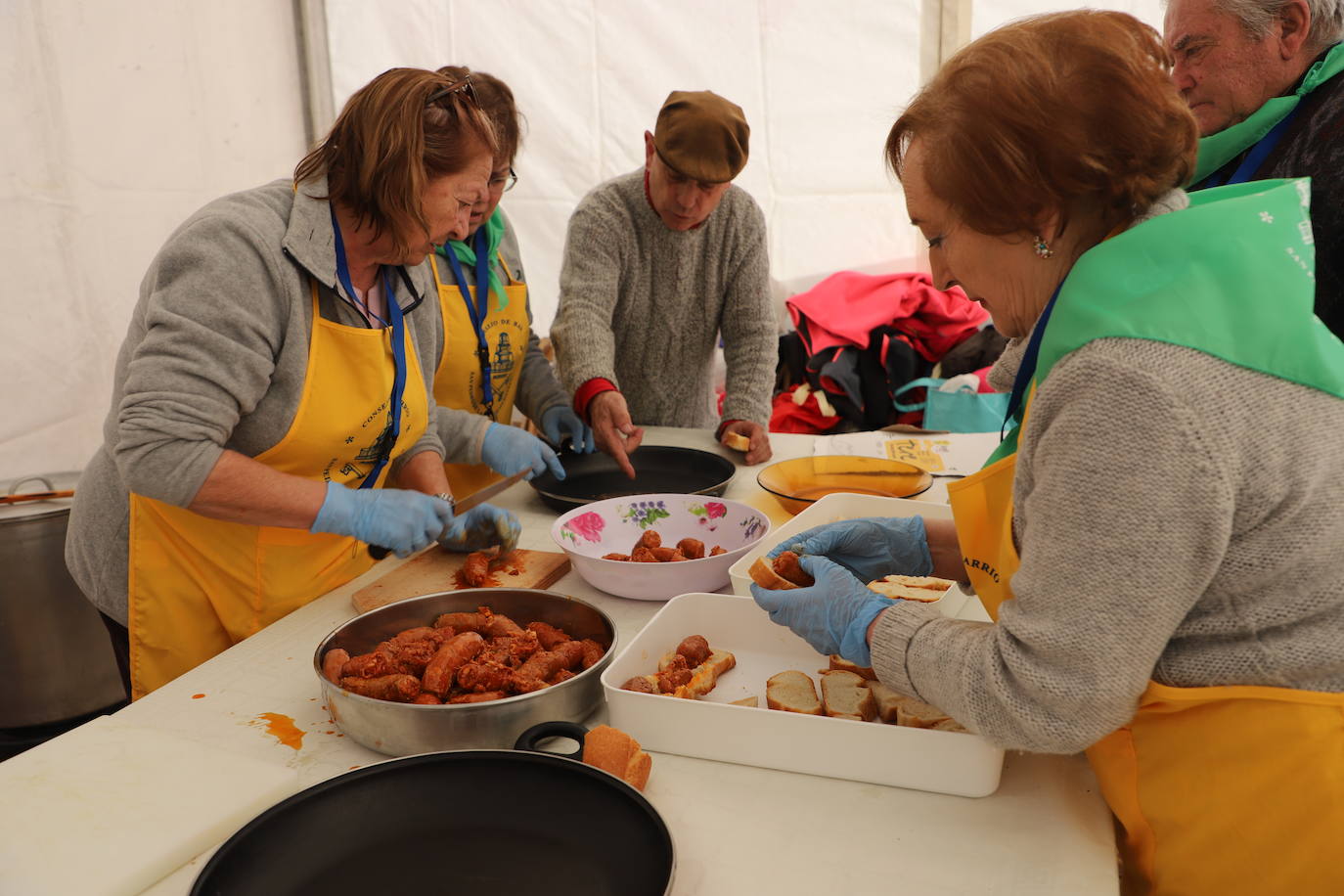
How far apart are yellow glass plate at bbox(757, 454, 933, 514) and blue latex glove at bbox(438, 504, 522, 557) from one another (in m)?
0.77

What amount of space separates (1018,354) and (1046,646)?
0.73 meters

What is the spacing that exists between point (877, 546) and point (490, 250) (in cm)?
169

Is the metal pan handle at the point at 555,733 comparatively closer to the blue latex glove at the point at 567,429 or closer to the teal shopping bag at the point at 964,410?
the blue latex glove at the point at 567,429

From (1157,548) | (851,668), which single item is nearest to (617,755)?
(851,668)

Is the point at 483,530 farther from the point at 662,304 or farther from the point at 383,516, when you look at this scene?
the point at 662,304

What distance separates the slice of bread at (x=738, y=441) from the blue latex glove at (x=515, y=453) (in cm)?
69

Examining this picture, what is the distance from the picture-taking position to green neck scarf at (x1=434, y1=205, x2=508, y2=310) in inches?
112

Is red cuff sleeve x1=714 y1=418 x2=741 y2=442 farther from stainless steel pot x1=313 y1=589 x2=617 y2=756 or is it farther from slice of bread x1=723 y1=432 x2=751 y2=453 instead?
stainless steel pot x1=313 y1=589 x2=617 y2=756

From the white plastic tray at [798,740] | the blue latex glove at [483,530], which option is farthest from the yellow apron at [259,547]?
the white plastic tray at [798,740]

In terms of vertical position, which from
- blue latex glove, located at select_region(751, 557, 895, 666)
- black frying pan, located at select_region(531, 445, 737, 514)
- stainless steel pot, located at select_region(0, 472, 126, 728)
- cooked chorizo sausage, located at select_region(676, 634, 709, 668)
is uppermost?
blue latex glove, located at select_region(751, 557, 895, 666)

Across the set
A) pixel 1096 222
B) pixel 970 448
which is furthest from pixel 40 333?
pixel 1096 222

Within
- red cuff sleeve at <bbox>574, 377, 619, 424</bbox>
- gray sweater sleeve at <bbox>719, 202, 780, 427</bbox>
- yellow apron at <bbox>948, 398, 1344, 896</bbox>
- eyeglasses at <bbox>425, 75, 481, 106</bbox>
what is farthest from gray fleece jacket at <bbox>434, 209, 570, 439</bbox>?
yellow apron at <bbox>948, 398, 1344, 896</bbox>

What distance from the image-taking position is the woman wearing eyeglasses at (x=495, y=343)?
8.45 feet

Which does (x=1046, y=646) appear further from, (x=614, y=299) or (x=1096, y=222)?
(x=614, y=299)
